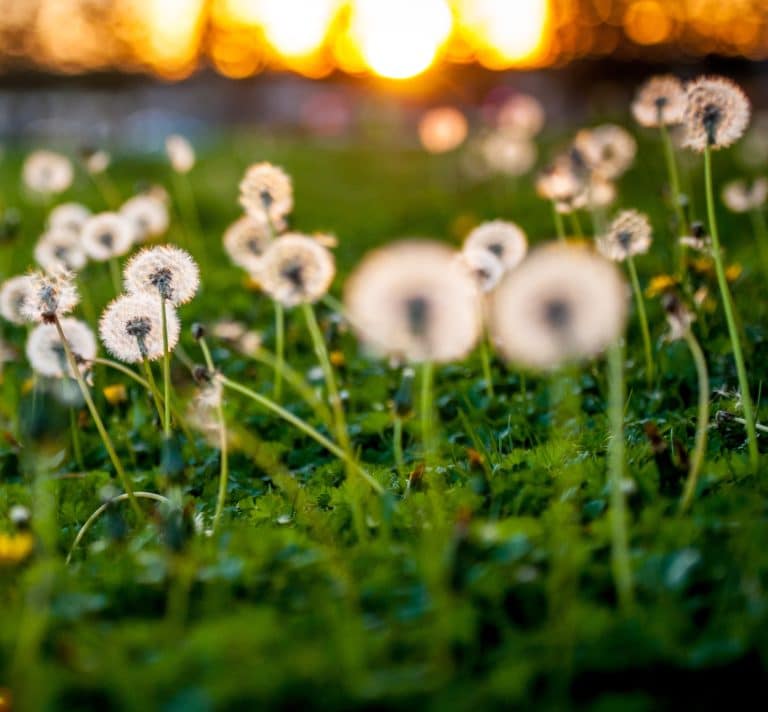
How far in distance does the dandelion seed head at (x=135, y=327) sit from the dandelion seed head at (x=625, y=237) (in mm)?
1249

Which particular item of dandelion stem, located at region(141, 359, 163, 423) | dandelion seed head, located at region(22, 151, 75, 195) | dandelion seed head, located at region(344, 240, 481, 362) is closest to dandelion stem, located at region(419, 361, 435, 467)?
dandelion seed head, located at region(344, 240, 481, 362)

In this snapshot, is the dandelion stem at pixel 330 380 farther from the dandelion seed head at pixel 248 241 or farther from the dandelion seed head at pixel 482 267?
the dandelion seed head at pixel 248 241

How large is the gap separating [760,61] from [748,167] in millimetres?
16203

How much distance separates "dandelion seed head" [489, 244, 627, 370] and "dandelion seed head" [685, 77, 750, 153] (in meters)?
0.84

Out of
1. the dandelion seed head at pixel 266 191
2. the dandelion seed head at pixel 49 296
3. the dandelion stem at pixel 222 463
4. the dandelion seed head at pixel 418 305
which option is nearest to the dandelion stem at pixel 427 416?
the dandelion seed head at pixel 418 305

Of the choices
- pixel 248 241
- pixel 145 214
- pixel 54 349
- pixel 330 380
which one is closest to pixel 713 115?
pixel 330 380

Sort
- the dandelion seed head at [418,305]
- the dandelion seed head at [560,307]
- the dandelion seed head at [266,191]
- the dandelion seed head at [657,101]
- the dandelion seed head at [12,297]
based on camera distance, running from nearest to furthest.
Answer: the dandelion seed head at [560,307]
the dandelion seed head at [418,305]
the dandelion seed head at [266,191]
the dandelion seed head at [12,297]
the dandelion seed head at [657,101]

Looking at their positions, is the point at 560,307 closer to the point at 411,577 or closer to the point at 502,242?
the point at 411,577

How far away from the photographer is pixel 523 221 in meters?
6.71

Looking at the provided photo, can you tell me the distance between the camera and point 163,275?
2.23 metres

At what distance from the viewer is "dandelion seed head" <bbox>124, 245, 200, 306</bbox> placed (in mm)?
2230

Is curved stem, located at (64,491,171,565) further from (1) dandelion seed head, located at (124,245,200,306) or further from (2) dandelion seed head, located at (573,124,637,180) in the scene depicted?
(2) dandelion seed head, located at (573,124,637,180)

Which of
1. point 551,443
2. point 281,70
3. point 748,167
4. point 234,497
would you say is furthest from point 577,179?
point 281,70

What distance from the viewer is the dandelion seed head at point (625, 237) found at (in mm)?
2633
